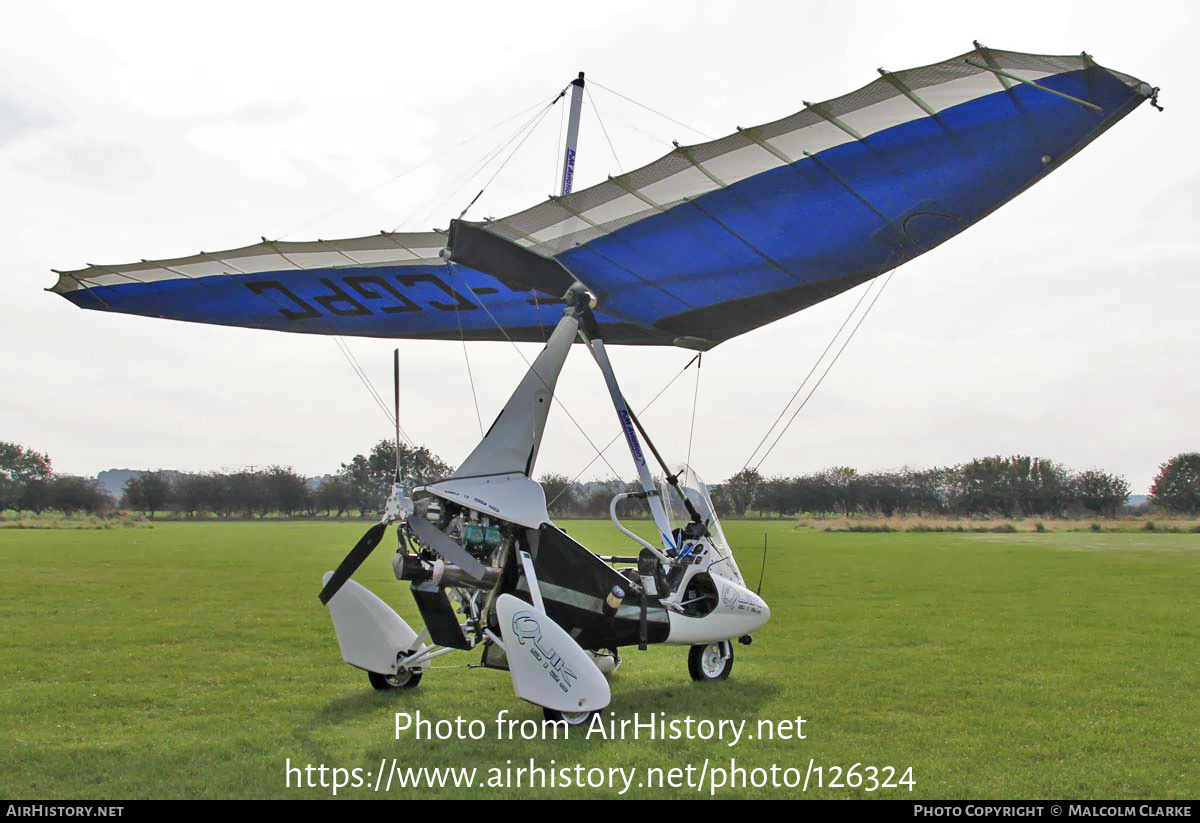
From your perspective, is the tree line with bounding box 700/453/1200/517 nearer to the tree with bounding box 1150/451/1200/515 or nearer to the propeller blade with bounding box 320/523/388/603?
the tree with bounding box 1150/451/1200/515

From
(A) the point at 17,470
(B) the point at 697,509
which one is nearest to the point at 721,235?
(B) the point at 697,509

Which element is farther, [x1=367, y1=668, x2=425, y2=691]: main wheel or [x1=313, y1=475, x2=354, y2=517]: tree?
[x1=313, y1=475, x2=354, y2=517]: tree

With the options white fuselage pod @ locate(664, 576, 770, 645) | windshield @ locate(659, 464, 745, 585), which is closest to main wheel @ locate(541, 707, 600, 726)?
white fuselage pod @ locate(664, 576, 770, 645)

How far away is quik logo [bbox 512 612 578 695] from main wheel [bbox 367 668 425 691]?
232 cm

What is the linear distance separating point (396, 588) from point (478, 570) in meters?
13.3

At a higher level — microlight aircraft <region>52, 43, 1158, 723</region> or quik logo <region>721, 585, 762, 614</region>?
microlight aircraft <region>52, 43, 1158, 723</region>

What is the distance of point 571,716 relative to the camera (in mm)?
7637

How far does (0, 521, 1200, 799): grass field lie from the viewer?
20.7 ft

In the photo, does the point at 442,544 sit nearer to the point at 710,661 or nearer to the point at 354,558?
the point at 354,558

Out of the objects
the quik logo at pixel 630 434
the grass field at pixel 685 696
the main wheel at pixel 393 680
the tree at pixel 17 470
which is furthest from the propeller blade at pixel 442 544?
the tree at pixel 17 470

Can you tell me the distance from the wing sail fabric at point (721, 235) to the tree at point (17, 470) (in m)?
104
